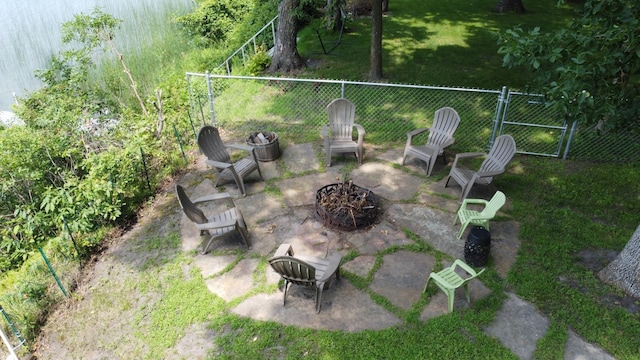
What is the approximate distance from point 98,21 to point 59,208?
4894mm

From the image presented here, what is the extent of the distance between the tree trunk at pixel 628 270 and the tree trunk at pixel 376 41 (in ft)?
21.1

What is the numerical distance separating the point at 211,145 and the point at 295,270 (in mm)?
3157

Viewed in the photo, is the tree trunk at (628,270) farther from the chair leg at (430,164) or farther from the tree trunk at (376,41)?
the tree trunk at (376,41)

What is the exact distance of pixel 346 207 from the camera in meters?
5.63

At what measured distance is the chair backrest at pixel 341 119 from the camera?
23.5ft

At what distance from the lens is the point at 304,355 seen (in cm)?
403

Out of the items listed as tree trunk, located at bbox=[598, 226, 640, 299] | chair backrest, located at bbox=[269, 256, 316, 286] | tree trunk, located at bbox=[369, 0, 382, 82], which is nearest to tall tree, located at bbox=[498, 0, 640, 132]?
tree trunk, located at bbox=[598, 226, 640, 299]

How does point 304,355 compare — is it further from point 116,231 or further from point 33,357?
point 116,231

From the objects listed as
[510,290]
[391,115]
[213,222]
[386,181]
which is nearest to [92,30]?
[213,222]

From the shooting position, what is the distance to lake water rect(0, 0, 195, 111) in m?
11.6

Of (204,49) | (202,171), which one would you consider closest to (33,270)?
(202,171)

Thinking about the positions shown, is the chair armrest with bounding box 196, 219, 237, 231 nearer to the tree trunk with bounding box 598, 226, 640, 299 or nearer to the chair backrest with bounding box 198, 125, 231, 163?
the chair backrest with bounding box 198, 125, 231, 163

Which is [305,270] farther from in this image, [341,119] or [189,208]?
[341,119]

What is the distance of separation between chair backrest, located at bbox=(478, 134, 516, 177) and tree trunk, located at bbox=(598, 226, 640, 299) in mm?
1786
